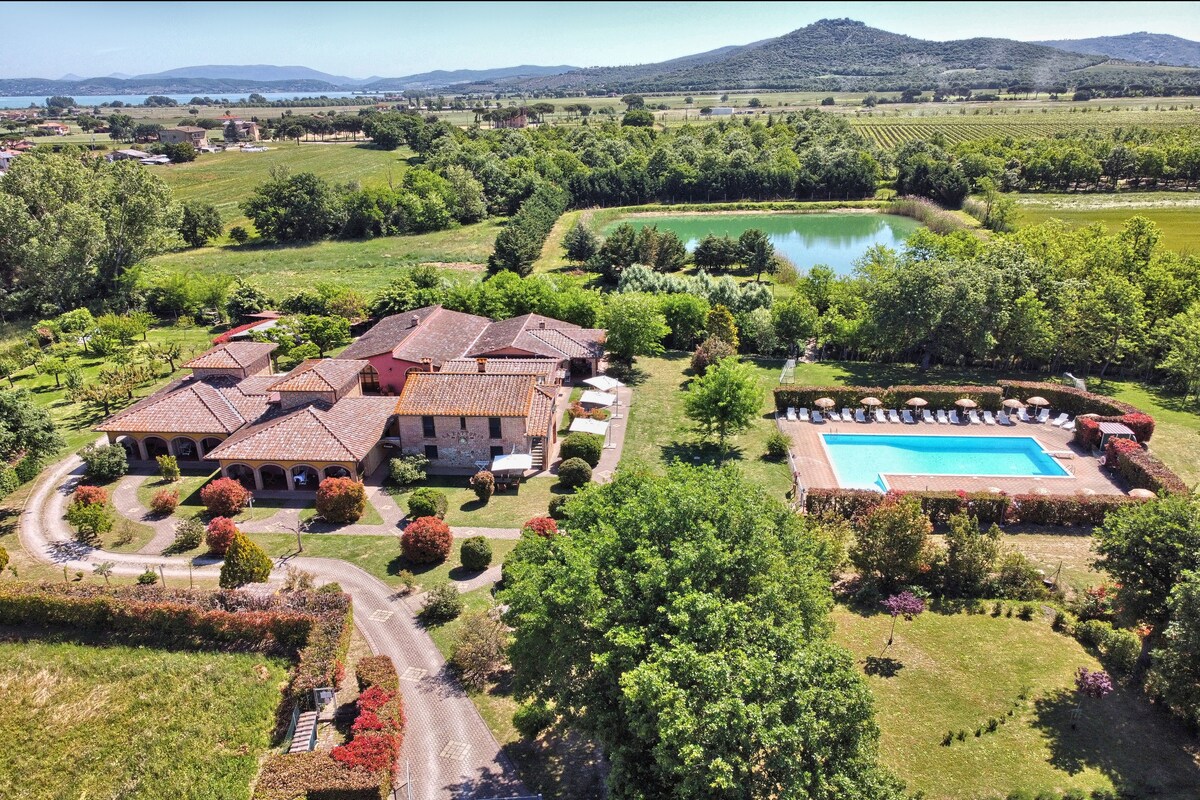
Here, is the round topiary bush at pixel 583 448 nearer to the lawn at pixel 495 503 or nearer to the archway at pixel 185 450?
the lawn at pixel 495 503

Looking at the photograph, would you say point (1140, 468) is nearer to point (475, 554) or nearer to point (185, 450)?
point (475, 554)

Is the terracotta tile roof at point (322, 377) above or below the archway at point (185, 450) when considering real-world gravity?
above

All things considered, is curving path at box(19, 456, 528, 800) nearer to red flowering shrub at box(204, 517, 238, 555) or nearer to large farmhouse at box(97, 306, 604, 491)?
red flowering shrub at box(204, 517, 238, 555)

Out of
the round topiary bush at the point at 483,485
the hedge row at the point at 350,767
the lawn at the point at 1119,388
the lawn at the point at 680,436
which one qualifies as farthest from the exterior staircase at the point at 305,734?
the lawn at the point at 1119,388

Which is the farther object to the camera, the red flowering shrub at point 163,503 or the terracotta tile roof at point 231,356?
the terracotta tile roof at point 231,356

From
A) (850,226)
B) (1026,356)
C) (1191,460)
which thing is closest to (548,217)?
(850,226)

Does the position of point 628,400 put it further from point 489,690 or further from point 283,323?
point 283,323

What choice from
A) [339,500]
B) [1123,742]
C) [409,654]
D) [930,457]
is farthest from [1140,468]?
[339,500]
